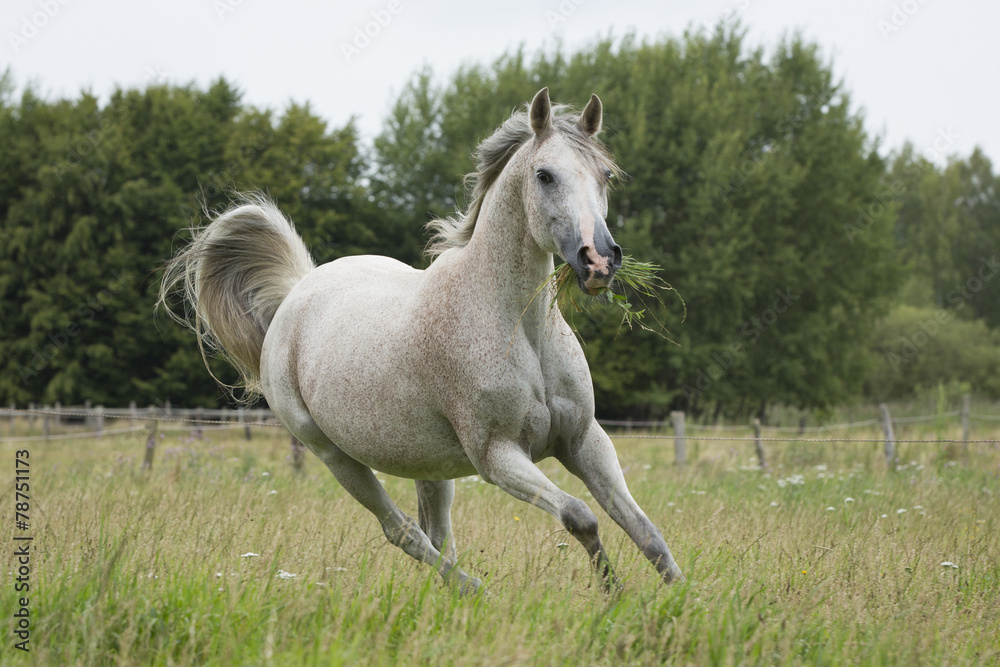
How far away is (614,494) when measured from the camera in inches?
147

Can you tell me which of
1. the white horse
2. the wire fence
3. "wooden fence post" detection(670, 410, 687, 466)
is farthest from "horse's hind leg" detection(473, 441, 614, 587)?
"wooden fence post" detection(670, 410, 687, 466)

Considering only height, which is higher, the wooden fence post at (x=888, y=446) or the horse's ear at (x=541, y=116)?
the horse's ear at (x=541, y=116)

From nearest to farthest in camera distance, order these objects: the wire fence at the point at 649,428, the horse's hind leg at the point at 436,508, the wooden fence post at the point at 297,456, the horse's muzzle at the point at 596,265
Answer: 1. the horse's muzzle at the point at 596,265
2. the horse's hind leg at the point at 436,508
3. the wire fence at the point at 649,428
4. the wooden fence post at the point at 297,456

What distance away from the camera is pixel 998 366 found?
3550cm

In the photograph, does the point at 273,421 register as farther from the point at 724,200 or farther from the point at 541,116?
the point at 541,116

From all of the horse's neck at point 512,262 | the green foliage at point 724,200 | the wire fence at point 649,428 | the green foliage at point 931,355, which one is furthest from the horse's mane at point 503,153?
the green foliage at point 931,355

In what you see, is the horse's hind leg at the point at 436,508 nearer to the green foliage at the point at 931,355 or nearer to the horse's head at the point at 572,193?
the horse's head at the point at 572,193

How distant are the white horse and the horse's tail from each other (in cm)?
82

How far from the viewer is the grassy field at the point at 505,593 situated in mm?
2787

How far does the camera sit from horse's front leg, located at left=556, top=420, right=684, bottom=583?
360cm

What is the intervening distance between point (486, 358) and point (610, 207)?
72.7 feet

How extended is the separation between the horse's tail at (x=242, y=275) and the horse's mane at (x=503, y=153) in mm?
1548

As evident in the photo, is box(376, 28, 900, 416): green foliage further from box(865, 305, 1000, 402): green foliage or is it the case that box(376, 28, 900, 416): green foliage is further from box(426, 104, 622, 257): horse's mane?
box(426, 104, 622, 257): horse's mane

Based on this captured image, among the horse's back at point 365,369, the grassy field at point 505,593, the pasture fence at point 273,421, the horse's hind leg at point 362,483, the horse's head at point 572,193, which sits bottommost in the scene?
the pasture fence at point 273,421
